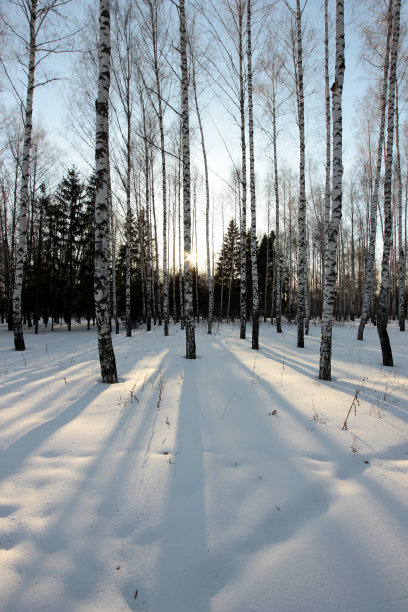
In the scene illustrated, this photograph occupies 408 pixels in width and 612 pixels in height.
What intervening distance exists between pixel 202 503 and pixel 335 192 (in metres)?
5.75

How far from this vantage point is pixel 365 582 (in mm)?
1543

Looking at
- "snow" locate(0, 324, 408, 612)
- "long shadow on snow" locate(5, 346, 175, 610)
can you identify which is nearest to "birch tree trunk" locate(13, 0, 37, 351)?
"snow" locate(0, 324, 408, 612)

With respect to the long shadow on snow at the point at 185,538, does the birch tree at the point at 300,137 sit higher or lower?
higher

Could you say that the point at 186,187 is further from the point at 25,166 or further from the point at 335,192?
the point at 25,166

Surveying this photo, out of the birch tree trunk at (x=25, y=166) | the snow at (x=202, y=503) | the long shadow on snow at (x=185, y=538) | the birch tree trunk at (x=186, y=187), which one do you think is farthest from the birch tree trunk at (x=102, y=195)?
the birch tree trunk at (x=25, y=166)

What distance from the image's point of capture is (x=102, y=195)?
5.08 metres

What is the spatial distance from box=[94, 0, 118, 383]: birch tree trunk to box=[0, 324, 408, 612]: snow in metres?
1.21

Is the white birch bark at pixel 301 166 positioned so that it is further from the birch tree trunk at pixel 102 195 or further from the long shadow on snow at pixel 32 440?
the long shadow on snow at pixel 32 440

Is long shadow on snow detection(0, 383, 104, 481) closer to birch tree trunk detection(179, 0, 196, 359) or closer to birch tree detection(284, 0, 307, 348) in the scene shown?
birch tree trunk detection(179, 0, 196, 359)

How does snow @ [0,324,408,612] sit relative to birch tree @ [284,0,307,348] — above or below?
below

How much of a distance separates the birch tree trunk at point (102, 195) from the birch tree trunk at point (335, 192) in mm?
4301

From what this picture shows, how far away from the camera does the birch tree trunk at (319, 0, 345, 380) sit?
5223 millimetres

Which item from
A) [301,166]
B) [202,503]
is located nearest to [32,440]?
[202,503]

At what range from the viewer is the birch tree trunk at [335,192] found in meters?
5.22
